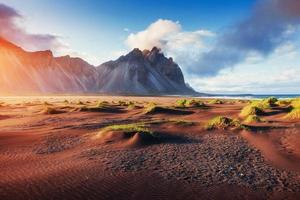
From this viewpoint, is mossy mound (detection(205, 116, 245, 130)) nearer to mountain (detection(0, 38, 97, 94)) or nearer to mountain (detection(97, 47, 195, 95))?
mountain (detection(0, 38, 97, 94))

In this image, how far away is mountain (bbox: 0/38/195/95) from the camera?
131 m

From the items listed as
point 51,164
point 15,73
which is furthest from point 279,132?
point 15,73

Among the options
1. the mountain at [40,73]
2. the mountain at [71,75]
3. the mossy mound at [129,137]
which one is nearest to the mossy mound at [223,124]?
the mossy mound at [129,137]

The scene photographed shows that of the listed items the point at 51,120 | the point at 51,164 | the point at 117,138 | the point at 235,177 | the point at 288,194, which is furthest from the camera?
the point at 51,120

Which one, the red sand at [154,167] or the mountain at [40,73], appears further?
the mountain at [40,73]

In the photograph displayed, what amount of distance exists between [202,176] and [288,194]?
2385mm

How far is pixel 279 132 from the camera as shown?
54.8 feet

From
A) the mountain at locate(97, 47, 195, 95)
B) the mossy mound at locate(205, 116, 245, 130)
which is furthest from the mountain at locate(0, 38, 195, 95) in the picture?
the mossy mound at locate(205, 116, 245, 130)

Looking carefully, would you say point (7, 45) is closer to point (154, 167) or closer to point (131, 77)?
point (131, 77)

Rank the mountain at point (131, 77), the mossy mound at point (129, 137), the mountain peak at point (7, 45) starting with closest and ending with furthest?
1. the mossy mound at point (129, 137)
2. the mountain peak at point (7, 45)
3. the mountain at point (131, 77)

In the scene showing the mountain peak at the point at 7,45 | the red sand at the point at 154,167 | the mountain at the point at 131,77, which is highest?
the mountain peak at the point at 7,45

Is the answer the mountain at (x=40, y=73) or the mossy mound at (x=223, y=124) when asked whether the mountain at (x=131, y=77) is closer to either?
the mountain at (x=40, y=73)

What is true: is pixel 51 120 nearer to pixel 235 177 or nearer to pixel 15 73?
pixel 235 177

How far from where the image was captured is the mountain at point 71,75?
131 metres
